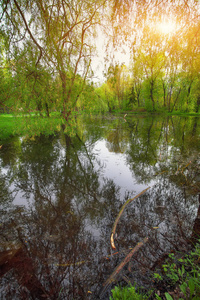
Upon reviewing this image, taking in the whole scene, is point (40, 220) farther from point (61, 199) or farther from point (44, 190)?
point (44, 190)

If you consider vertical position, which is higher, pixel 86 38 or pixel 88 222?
pixel 86 38

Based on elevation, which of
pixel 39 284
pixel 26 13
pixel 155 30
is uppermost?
pixel 26 13

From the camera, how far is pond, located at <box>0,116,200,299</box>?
2270 millimetres

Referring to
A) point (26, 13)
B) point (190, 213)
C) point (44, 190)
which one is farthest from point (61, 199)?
point (26, 13)

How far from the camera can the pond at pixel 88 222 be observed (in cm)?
227

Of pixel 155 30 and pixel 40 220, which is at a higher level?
pixel 155 30

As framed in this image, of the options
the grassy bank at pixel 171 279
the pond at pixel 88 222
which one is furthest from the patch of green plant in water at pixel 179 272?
the pond at pixel 88 222

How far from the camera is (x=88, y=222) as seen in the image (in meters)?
3.52

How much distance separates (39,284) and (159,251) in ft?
6.48

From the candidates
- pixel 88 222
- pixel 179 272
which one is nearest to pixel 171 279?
pixel 179 272

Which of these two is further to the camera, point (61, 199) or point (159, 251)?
point (61, 199)

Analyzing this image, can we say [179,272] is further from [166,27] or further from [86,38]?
[86,38]

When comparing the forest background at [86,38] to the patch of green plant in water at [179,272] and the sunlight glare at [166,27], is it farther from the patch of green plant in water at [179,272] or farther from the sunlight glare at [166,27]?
the patch of green plant in water at [179,272]

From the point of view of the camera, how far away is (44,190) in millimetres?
4992
